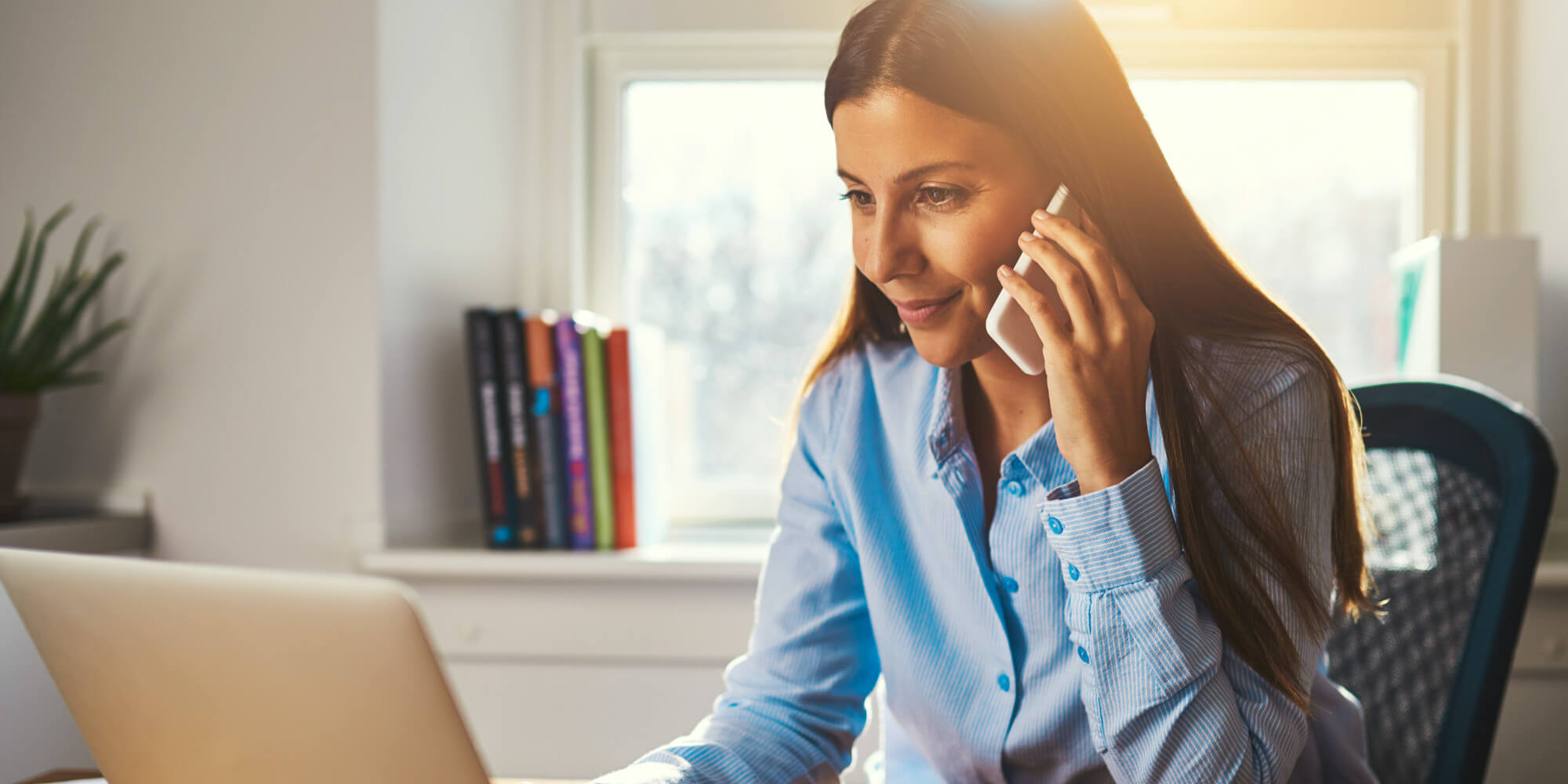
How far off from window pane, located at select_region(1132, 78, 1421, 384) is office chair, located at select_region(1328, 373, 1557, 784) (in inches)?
30.0

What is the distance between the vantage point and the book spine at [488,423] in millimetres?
1579

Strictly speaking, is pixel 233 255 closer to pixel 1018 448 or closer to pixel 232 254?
pixel 232 254

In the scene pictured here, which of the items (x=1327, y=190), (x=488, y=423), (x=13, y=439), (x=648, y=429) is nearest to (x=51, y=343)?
(x=13, y=439)

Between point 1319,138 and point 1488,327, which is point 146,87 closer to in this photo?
point 1319,138

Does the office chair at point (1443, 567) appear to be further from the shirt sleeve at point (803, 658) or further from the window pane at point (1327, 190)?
the window pane at point (1327, 190)

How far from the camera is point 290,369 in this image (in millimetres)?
1530

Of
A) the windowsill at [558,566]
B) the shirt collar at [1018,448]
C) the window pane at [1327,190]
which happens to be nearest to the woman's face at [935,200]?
Answer: the shirt collar at [1018,448]

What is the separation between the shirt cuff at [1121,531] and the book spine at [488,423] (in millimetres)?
1026

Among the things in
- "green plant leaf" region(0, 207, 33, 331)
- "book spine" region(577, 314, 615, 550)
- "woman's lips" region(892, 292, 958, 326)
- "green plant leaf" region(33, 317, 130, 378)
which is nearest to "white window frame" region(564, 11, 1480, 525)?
"book spine" region(577, 314, 615, 550)

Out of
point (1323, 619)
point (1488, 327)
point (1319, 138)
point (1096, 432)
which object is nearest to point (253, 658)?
point (1096, 432)

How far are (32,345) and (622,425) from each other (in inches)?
32.6

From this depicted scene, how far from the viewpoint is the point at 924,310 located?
863mm

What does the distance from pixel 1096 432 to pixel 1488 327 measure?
1.04 meters

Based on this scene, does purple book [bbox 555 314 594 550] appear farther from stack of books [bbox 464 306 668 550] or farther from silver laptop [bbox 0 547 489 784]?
silver laptop [bbox 0 547 489 784]
